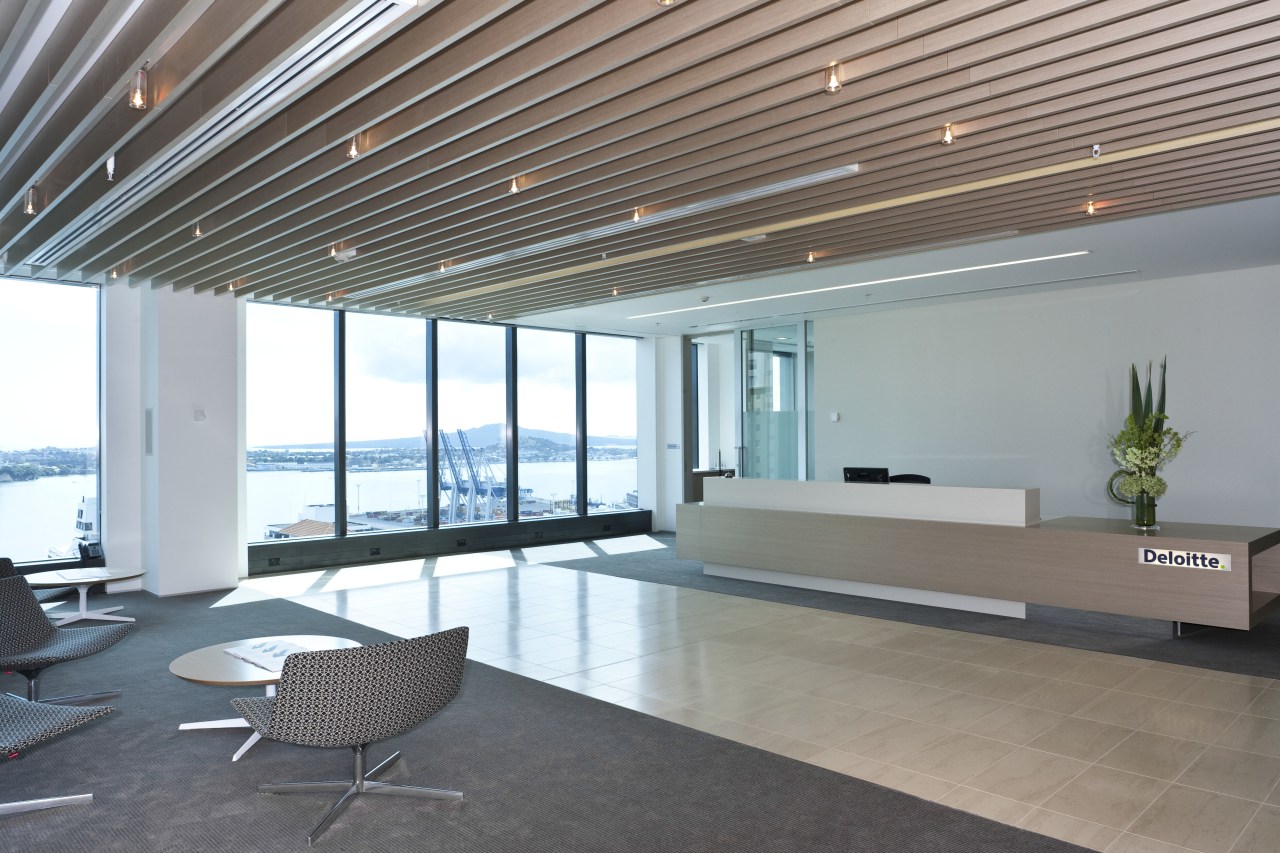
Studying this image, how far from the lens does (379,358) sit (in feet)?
35.8

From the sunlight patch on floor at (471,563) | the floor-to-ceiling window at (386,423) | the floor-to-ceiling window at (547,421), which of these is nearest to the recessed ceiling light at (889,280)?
the floor-to-ceiling window at (547,421)

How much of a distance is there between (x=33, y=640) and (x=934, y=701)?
530cm

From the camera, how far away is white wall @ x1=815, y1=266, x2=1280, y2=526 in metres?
8.75

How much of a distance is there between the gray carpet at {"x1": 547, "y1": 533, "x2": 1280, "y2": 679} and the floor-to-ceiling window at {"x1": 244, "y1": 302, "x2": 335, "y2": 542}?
4493 millimetres

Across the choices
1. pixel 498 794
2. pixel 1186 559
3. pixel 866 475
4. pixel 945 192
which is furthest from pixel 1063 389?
pixel 498 794

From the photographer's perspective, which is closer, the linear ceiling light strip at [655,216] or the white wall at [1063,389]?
the linear ceiling light strip at [655,216]

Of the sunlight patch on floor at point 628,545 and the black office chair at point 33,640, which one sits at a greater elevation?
the black office chair at point 33,640

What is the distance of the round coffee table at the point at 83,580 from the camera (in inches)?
263

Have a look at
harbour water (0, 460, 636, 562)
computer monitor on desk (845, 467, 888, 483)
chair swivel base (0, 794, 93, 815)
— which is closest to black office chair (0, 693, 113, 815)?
chair swivel base (0, 794, 93, 815)

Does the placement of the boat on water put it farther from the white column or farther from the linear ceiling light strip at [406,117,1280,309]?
the linear ceiling light strip at [406,117,1280,309]

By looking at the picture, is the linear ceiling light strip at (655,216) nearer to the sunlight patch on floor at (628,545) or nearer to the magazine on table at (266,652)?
the magazine on table at (266,652)

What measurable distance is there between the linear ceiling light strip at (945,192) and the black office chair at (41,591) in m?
4.75

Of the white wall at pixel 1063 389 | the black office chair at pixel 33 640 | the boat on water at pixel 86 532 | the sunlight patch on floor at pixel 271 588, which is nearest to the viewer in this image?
the black office chair at pixel 33 640

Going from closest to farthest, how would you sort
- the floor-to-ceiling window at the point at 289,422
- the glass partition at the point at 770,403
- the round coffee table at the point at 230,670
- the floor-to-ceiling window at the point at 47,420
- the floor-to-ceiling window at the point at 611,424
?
the round coffee table at the point at 230,670
the floor-to-ceiling window at the point at 47,420
the floor-to-ceiling window at the point at 289,422
the glass partition at the point at 770,403
the floor-to-ceiling window at the point at 611,424
